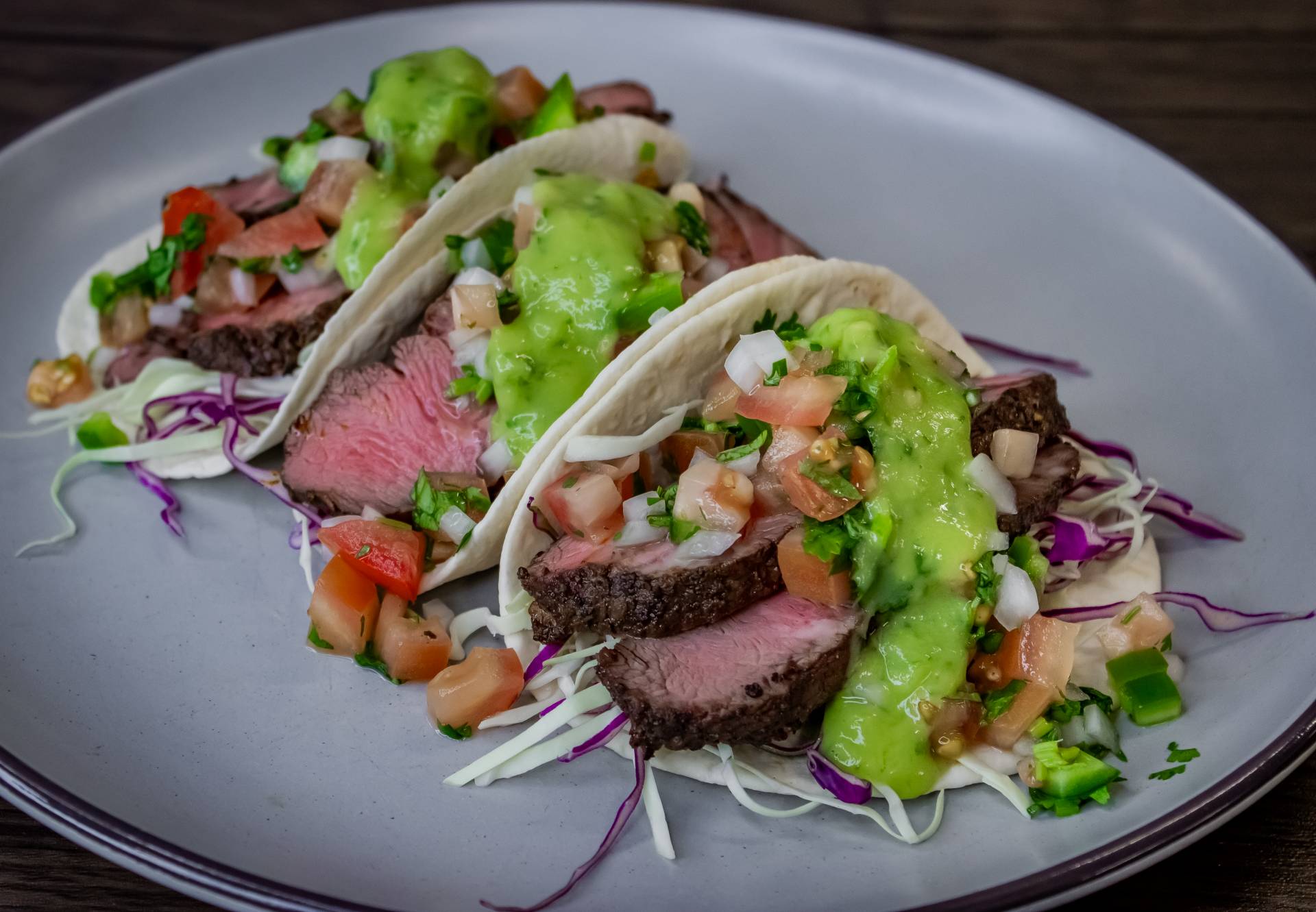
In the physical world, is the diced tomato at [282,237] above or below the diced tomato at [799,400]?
above

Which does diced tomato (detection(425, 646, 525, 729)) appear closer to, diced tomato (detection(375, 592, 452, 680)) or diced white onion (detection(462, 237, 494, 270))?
diced tomato (detection(375, 592, 452, 680))

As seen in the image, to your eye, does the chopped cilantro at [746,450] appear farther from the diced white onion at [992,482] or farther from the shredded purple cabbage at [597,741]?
the shredded purple cabbage at [597,741]

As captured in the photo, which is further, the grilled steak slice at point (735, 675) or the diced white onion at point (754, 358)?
the diced white onion at point (754, 358)

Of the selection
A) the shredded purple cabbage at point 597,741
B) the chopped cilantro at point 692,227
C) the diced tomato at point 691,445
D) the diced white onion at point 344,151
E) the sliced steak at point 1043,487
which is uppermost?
the diced white onion at point 344,151

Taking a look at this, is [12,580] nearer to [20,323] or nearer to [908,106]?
[20,323]

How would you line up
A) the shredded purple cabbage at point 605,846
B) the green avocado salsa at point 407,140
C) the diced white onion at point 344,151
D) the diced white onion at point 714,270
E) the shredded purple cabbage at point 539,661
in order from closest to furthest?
the shredded purple cabbage at point 605,846 → the shredded purple cabbage at point 539,661 → the diced white onion at point 714,270 → the green avocado salsa at point 407,140 → the diced white onion at point 344,151

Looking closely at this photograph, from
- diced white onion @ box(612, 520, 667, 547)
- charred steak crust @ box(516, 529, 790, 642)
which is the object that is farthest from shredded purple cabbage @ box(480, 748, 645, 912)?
diced white onion @ box(612, 520, 667, 547)

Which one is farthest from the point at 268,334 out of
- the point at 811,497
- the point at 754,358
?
the point at 811,497

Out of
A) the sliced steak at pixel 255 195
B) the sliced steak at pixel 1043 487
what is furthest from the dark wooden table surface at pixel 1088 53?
the sliced steak at pixel 1043 487
